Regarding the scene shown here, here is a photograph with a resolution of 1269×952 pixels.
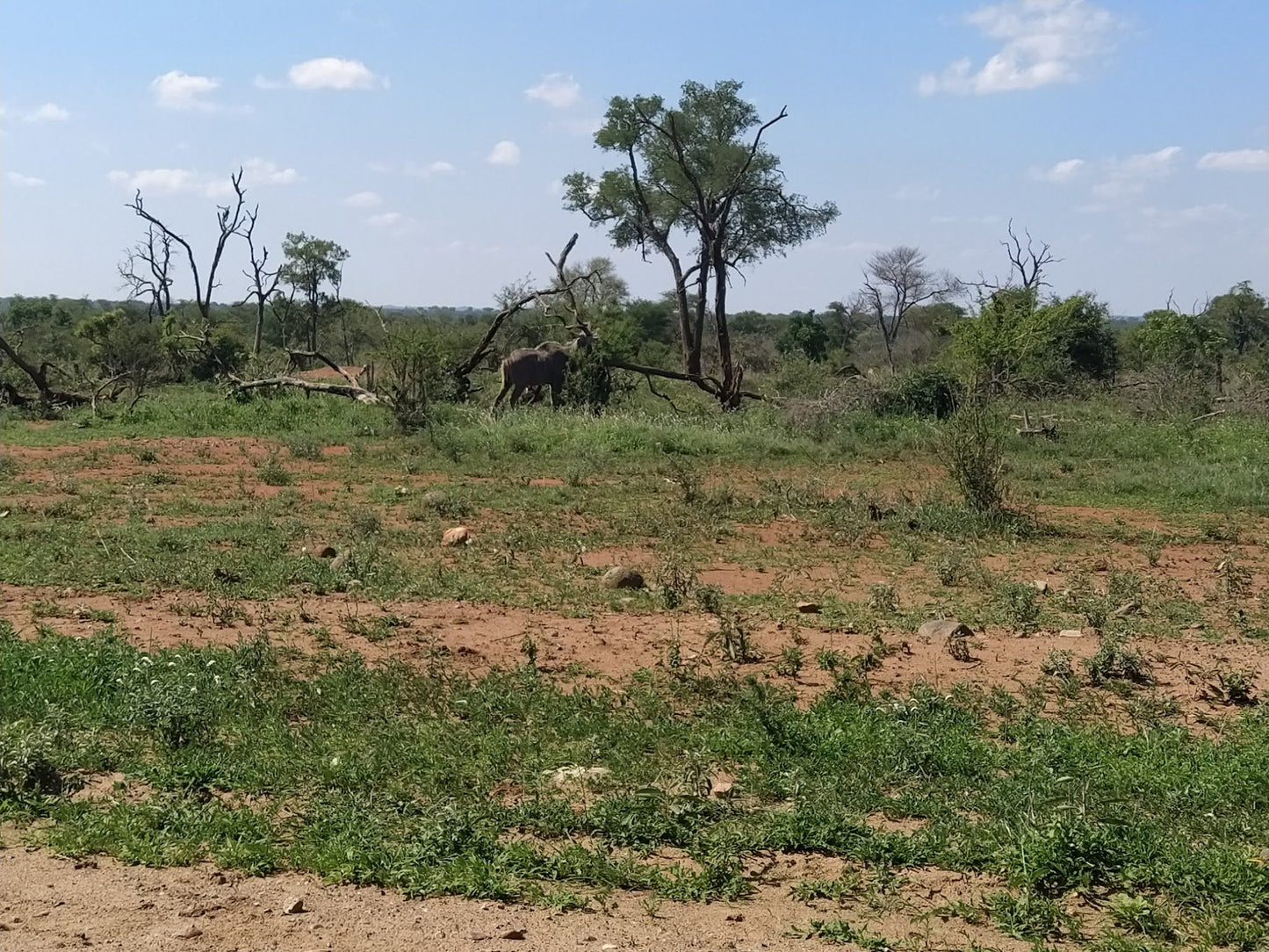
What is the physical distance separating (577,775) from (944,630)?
2768 millimetres

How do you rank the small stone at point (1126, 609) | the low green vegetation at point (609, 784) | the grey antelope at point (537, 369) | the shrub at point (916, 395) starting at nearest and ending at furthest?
1. the low green vegetation at point (609, 784)
2. the small stone at point (1126, 609)
3. the shrub at point (916, 395)
4. the grey antelope at point (537, 369)

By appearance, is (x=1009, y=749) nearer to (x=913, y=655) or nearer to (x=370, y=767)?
(x=913, y=655)

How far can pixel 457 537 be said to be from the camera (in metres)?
9.23

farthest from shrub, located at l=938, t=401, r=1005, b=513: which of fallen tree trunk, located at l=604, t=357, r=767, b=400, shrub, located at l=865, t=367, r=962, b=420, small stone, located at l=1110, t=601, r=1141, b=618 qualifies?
fallen tree trunk, located at l=604, t=357, r=767, b=400

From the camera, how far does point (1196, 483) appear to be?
12500mm

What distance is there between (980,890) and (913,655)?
8.50ft

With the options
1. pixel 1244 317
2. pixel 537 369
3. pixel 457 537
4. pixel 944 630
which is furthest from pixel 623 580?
pixel 1244 317

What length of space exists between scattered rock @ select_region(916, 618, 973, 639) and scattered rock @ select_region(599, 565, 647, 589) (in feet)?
6.49

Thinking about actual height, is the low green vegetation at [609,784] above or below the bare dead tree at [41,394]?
below

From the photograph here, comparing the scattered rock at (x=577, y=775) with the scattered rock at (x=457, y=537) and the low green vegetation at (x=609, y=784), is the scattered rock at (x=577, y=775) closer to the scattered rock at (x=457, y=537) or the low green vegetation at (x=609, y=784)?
the low green vegetation at (x=609, y=784)

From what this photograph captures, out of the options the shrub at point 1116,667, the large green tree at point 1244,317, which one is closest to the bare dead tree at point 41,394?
the shrub at point 1116,667

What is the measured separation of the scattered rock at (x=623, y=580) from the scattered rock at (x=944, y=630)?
1977 millimetres

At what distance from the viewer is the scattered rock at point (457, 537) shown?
9.21 metres

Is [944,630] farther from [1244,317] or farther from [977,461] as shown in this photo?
[1244,317]
